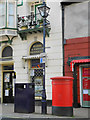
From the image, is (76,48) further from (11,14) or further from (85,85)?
(11,14)

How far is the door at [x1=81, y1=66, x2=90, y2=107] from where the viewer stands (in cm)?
1530

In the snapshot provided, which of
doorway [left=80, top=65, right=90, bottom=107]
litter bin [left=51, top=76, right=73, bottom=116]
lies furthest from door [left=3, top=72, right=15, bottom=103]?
litter bin [left=51, top=76, right=73, bottom=116]

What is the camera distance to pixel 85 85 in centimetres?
1546

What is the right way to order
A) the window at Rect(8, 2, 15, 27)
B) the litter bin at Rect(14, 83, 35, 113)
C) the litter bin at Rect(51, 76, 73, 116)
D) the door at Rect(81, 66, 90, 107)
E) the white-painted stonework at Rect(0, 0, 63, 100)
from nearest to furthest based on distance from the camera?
the litter bin at Rect(51, 76, 73, 116), the litter bin at Rect(14, 83, 35, 113), the door at Rect(81, 66, 90, 107), the white-painted stonework at Rect(0, 0, 63, 100), the window at Rect(8, 2, 15, 27)

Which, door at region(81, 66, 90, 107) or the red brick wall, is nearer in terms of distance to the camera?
the red brick wall

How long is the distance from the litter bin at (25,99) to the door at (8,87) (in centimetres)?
675

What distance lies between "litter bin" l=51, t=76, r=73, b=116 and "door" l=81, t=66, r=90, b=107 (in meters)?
4.47

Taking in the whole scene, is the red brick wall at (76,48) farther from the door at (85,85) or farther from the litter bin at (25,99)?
the litter bin at (25,99)

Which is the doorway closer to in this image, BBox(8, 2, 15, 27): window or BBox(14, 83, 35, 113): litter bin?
BBox(14, 83, 35, 113): litter bin

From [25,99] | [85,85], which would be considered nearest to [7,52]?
[85,85]

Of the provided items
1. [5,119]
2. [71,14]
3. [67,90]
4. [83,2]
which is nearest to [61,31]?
[71,14]

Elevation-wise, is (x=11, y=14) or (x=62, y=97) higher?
(x=11, y=14)

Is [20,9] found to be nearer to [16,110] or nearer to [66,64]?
[66,64]

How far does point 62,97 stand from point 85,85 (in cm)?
481
